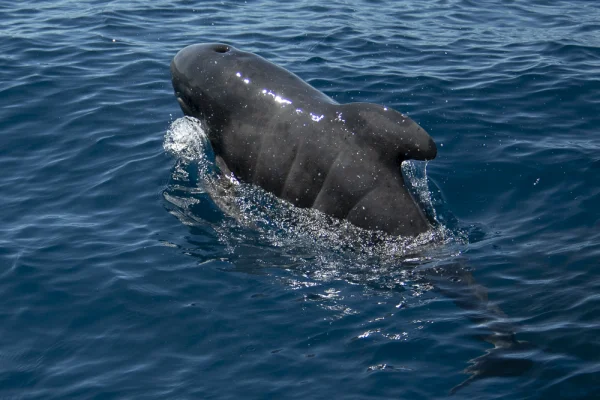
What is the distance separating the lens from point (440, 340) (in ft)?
30.6

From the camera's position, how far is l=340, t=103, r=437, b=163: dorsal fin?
10.5 metres

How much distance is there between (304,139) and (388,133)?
1.29 meters

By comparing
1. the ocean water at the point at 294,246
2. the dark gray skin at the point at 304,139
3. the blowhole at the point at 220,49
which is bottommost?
the ocean water at the point at 294,246

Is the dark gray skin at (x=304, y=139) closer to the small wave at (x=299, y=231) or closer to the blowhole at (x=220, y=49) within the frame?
the blowhole at (x=220, y=49)

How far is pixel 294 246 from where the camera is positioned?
37.7 ft

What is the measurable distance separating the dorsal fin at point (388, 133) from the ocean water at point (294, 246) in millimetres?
1254

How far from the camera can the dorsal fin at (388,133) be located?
34.3ft

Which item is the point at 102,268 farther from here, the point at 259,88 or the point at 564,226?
the point at 564,226

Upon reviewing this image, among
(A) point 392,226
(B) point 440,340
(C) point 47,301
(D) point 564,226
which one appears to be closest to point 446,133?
(D) point 564,226

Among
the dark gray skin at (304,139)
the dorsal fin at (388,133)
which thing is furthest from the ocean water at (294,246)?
the dorsal fin at (388,133)

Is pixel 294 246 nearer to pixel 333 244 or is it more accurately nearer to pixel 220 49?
pixel 333 244

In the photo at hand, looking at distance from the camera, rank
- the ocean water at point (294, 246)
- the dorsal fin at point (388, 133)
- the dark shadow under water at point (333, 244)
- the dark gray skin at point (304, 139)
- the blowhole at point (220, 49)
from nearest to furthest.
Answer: the ocean water at point (294, 246) → the dark shadow under water at point (333, 244) → the dorsal fin at point (388, 133) → the dark gray skin at point (304, 139) → the blowhole at point (220, 49)

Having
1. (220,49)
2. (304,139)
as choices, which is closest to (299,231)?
(304,139)

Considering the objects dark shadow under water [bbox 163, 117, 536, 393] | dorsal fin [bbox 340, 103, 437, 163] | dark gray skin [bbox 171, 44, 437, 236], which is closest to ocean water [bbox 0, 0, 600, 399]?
dark shadow under water [bbox 163, 117, 536, 393]
